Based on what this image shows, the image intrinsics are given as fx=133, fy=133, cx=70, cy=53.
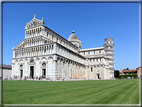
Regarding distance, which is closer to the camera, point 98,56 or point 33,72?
point 33,72

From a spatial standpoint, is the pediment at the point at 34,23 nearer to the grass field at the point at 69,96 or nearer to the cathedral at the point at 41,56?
the cathedral at the point at 41,56

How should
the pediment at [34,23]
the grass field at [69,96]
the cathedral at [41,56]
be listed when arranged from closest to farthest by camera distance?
the grass field at [69,96] < the cathedral at [41,56] < the pediment at [34,23]

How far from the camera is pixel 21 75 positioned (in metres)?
54.4

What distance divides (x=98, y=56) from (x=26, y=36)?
43048 mm

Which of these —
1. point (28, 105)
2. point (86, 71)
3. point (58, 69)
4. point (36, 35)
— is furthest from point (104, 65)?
point (28, 105)

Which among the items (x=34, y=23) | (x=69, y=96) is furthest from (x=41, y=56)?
(x=69, y=96)

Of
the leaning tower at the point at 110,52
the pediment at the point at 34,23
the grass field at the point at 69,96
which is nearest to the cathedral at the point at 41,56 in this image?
the pediment at the point at 34,23

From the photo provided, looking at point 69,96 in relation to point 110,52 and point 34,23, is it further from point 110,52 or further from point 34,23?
point 110,52

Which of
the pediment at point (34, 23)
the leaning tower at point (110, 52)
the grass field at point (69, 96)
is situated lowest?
the grass field at point (69, 96)

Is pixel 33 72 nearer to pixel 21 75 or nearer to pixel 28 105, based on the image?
pixel 21 75

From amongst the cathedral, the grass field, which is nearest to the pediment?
the cathedral

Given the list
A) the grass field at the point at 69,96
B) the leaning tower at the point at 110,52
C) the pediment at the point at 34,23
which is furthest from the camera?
the leaning tower at the point at 110,52

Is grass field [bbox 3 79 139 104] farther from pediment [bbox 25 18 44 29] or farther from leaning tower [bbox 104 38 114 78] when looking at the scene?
leaning tower [bbox 104 38 114 78]

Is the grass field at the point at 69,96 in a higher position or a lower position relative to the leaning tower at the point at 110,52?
lower
